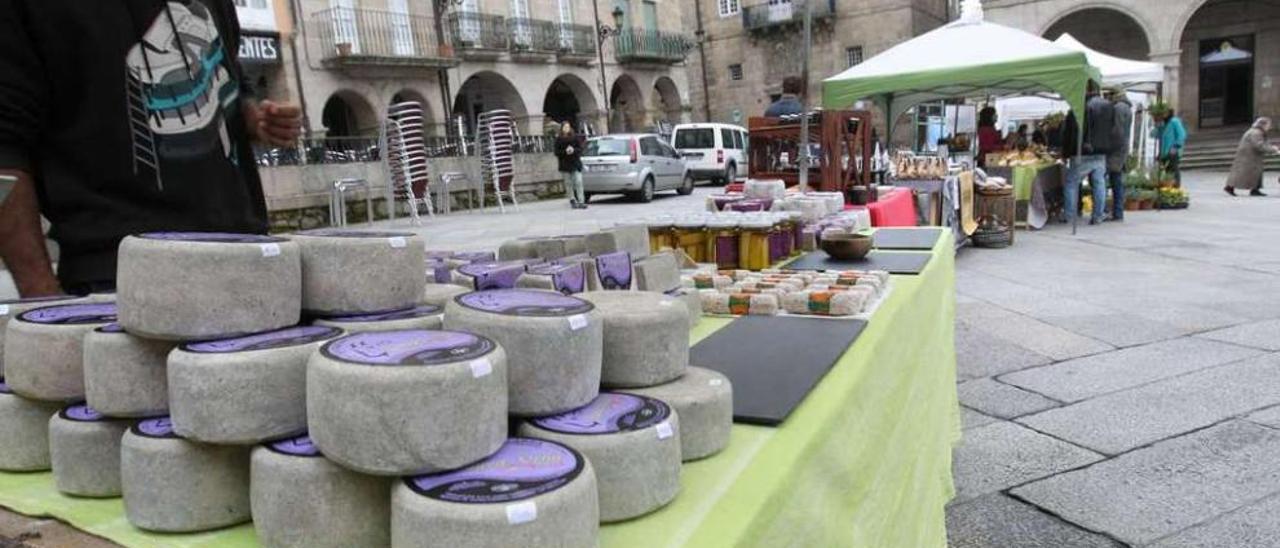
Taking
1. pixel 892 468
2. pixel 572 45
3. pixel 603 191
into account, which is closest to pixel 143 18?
pixel 892 468

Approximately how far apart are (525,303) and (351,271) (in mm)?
272

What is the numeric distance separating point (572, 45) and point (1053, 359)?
2013cm

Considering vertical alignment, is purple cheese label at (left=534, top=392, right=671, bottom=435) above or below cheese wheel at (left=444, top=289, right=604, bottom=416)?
below

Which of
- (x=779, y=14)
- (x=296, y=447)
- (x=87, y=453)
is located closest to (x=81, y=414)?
(x=87, y=453)

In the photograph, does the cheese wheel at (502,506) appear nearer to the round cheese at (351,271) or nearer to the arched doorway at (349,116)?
the round cheese at (351,271)

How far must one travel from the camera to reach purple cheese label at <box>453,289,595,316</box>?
111 cm

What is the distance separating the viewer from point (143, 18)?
1.63 meters

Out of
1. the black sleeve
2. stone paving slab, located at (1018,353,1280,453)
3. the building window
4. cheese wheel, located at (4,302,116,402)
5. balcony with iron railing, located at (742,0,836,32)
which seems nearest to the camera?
cheese wheel, located at (4,302,116,402)

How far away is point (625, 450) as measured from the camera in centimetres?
100

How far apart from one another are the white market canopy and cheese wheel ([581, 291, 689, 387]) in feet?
24.3

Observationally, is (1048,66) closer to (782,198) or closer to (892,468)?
(782,198)

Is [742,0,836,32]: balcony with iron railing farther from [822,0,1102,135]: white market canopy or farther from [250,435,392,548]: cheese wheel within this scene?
[250,435,392,548]: cheese wheel

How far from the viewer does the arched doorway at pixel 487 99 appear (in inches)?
858

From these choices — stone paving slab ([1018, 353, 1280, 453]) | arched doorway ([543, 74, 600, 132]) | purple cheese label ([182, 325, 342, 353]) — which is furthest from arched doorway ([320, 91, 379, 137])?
purple cheese label ([182, 325, 342, 353])
